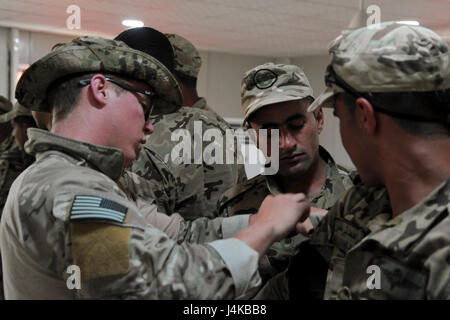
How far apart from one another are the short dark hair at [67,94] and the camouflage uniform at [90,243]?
22 millimetres

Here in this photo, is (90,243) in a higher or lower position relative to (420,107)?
lower

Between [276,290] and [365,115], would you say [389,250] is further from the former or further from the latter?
[276,290]

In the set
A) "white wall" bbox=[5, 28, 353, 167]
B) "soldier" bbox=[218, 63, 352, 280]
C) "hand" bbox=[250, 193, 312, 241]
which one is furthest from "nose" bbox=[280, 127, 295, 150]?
"white wall" bbox=[5, 28, 353, 167]

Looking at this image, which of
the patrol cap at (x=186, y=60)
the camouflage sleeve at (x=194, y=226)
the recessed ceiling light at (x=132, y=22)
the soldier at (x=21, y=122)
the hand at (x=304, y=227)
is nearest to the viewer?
the hand at (x=304, y=227)

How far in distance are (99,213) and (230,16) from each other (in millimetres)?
4585

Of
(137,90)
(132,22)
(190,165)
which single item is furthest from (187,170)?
(132,22)

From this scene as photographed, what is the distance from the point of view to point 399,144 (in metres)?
1.08

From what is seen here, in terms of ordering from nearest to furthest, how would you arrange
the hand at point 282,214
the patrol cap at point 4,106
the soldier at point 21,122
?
the hand at point 282,214, the soldier at point 21,122, the patrol cap at point 4,106

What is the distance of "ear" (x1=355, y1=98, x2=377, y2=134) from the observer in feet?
3.51

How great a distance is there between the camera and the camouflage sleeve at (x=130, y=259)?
3.38ft

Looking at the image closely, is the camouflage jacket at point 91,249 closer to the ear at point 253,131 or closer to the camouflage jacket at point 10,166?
the ear at point 253,131

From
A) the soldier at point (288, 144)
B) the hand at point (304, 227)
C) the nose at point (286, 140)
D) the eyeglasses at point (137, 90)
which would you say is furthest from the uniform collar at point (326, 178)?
the eyeglasses at point (137, 90)

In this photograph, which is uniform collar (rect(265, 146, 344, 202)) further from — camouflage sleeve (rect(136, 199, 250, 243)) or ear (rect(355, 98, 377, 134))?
Answer: ear (rect(355, 98, 377, 134))
